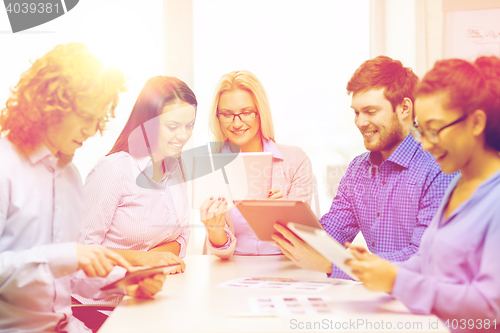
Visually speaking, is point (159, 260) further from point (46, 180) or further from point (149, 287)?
point (46, 180)

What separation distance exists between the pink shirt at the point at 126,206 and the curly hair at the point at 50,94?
56 cm

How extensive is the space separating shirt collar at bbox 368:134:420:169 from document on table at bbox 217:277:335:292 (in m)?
0.67

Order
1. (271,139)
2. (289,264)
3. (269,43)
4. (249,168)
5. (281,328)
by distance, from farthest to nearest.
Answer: (269,43), (271,139), (249,168), (289,264), (281,328)

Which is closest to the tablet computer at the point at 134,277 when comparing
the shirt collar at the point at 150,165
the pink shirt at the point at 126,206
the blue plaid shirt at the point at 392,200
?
the pink shirt at the point at 126,206

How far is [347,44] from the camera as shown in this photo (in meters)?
3.16

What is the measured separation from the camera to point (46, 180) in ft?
4.08

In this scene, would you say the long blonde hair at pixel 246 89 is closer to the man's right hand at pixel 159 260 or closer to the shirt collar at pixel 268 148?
the shirt collar at pixel 268 148

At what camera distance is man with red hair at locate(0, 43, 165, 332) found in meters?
1.10

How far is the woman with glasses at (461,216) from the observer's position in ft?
3.12

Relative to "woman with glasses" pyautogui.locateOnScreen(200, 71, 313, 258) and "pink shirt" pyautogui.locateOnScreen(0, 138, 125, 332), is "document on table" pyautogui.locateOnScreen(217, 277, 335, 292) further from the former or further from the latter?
"woman with glasses" pyautogui.locateOnScreen(200, 71, 313, 258)

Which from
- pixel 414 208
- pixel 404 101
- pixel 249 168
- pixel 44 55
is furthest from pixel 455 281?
pixel 44 55

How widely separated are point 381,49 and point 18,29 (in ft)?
8.65

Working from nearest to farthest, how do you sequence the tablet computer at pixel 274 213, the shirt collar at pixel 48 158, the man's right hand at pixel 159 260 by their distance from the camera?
the shirt collar at pixel 48 158
the tablet computer at pixel 274 213
the man's right hand at pixel 159 260

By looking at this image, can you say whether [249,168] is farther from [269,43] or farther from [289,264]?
[269,43]
